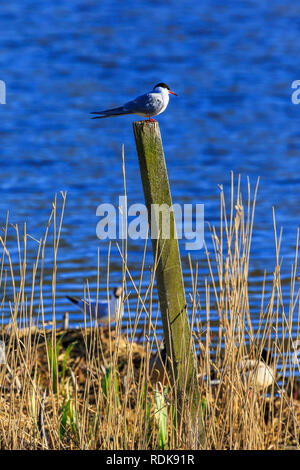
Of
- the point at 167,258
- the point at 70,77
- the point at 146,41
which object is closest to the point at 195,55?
the point at 146,41

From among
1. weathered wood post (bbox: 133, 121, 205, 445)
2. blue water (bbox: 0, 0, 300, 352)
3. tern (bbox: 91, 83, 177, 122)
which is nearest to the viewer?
weathered wood post (bbox: 133, 121, 205, 445)

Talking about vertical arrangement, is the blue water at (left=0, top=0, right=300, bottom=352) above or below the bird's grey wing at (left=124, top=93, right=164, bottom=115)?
above

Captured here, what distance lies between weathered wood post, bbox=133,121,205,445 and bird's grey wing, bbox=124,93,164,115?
265 mm

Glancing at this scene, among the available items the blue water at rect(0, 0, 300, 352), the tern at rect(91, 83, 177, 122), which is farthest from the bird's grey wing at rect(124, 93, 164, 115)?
the blue water at rect(0, 0, 300, 352)

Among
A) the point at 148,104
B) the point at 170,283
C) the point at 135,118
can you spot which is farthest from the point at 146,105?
the point at 135,118

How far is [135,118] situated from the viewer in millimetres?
13164

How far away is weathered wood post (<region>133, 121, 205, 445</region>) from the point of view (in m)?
4.11

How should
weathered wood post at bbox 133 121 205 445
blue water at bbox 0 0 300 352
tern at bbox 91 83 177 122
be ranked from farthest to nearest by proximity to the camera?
blue water at bbox 0 0 300 352 < tern at bbox 91 83 177 122 < weathered wood post at bbox 133 121 205 445

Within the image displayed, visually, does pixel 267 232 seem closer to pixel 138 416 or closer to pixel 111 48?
pixel 138 416

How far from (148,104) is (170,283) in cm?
87

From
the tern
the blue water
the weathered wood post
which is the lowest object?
the weathered wood post

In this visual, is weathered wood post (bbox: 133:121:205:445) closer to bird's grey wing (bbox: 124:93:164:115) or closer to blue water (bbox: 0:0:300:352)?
bird's grey wing (bbox: 124:93:164:115)
